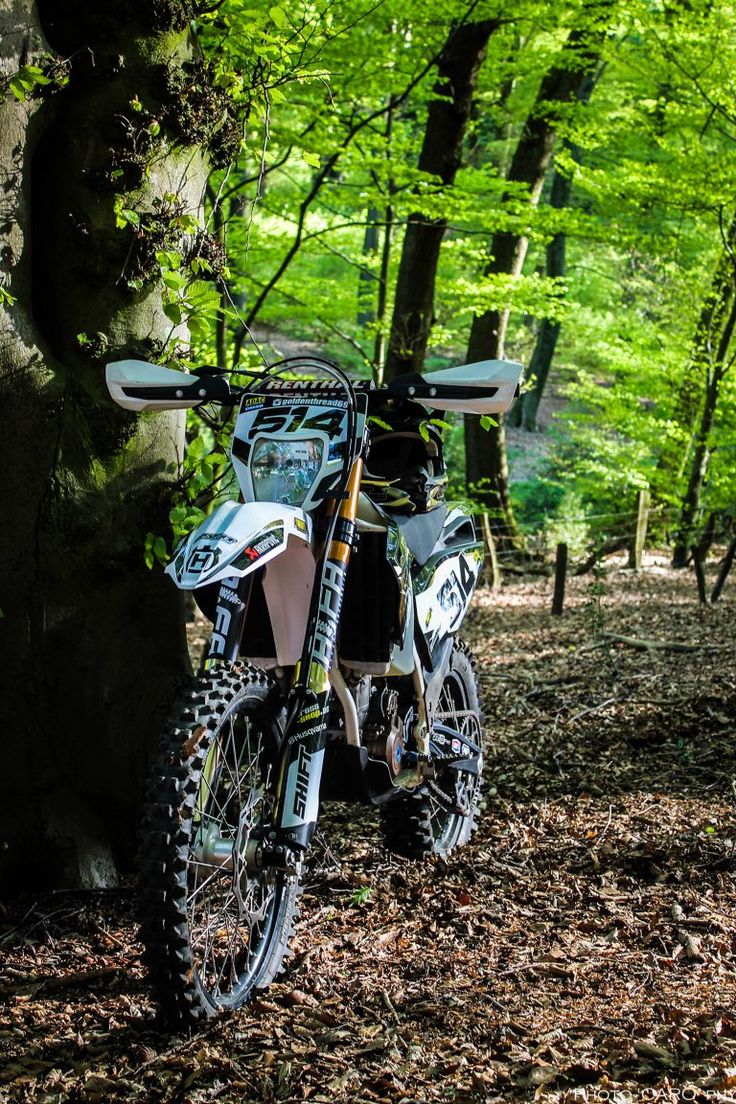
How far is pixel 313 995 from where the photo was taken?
3195 mm

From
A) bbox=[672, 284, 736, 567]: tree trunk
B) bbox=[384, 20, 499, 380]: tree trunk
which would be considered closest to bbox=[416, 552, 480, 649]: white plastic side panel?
bbox=[384, 20, 499, 380]: tree trunk

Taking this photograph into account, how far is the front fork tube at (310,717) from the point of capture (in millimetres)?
2979

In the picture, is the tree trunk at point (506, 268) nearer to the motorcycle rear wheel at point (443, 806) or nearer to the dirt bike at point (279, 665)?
the motorcycle rear wheel at point (443, 806)

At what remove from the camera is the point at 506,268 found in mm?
14070

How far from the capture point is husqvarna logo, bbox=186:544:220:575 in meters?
2.73

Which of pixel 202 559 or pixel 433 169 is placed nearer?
pixel 202 559

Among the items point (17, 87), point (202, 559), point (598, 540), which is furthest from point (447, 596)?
point (598, 540)

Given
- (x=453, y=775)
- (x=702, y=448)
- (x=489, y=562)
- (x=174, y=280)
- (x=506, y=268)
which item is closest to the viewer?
(x=174, y=280)

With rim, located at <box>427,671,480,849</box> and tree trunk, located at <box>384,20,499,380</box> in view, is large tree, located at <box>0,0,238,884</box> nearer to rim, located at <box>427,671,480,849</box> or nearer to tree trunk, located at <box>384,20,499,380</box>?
rim, located at <box>427,671,480,849</box>

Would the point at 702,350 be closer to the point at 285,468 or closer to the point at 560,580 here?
the point at 560,580

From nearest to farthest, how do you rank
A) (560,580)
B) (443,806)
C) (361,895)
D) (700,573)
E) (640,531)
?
(361,895), (443,806), (700,573), (560,580), (640,531)

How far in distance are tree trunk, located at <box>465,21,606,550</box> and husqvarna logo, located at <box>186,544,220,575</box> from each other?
1060 cm

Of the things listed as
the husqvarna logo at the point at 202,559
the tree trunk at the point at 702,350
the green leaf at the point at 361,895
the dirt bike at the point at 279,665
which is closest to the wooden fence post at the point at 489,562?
the tree trunk at the point at 702,350

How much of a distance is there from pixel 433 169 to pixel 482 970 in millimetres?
8933
